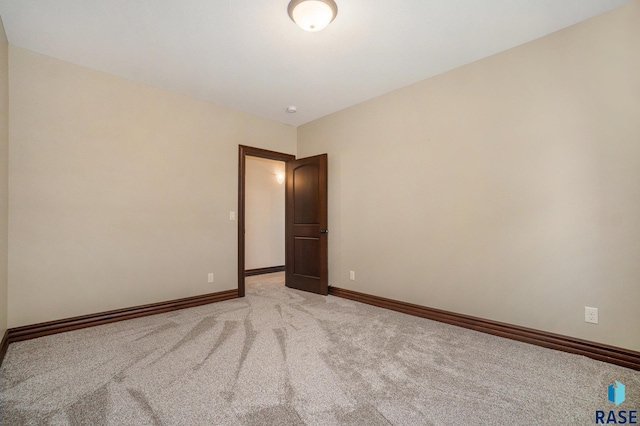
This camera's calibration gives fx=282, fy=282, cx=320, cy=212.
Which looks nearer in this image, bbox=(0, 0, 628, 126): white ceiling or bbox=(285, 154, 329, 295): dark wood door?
bbox=(0, 0, 628, 126): white ceiling

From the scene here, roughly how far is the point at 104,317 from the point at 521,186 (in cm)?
437

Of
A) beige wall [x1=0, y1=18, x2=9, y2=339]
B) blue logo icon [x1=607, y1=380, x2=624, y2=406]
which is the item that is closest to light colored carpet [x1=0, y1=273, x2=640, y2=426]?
blue logo icon [x1=607, y1=380, x2=624, y2=406]

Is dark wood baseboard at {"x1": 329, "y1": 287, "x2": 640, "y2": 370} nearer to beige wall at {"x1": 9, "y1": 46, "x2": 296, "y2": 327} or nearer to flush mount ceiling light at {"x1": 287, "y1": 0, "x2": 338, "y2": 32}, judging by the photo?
beige wall at {"x1": 9, "y1": 46, "x2": 296, "y2": 327}

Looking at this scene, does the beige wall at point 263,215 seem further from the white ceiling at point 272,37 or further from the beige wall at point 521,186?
the beige wall at point 521,186

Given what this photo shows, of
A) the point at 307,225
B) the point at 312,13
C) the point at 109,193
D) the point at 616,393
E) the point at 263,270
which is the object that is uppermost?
the point at 312,13

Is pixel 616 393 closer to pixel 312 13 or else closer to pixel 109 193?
pixel 312 13

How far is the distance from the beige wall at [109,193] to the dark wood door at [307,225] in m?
0.98

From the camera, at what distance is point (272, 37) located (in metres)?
2.49

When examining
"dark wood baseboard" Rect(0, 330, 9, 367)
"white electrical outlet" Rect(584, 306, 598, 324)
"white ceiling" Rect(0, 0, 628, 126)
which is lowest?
"dark wood baseboard" Rect(0, 330, 9, 367)

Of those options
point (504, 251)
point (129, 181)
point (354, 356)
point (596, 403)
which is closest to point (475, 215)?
point (504, 251)

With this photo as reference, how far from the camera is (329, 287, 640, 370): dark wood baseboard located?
2119 millimetres

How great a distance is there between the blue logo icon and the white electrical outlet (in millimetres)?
508
